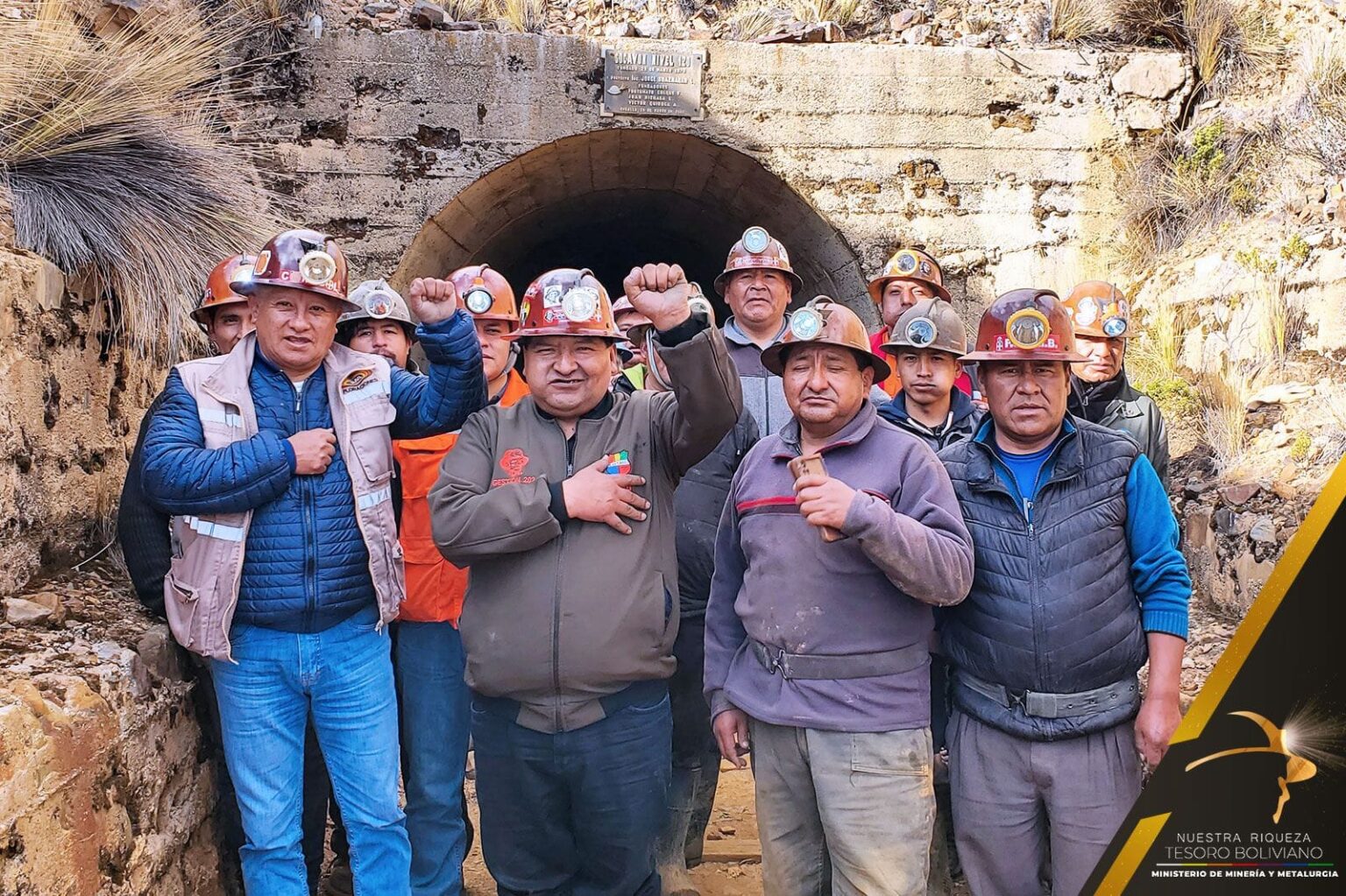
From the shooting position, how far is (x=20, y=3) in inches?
158

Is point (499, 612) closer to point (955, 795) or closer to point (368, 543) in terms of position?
point (368, 543)

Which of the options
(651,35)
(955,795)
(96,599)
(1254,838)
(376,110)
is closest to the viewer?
(1254,838)

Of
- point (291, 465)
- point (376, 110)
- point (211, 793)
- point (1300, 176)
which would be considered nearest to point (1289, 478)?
point (1300, 176)

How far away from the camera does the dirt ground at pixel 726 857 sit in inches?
150

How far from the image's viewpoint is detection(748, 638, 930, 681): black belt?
249 centimetres

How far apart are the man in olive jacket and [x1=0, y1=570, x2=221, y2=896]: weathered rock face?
3.21 ft

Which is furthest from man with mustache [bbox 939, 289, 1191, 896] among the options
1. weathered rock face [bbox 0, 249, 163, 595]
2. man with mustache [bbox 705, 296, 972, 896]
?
weathered rock face [bbox 0, 249, 163, 595]

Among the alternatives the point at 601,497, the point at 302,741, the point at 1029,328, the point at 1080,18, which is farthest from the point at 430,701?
the point at 1080,18

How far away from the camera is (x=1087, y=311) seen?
3.75 metres

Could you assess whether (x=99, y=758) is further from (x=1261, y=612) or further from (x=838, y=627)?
(x=1261, y=612)

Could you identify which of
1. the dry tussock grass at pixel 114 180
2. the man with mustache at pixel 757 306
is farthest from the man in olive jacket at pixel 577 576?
the dry tussock grass at pixel 114 180

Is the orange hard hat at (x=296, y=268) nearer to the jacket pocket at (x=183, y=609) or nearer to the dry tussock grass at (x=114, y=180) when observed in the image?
the jacket pocket at (x=183, y=609)

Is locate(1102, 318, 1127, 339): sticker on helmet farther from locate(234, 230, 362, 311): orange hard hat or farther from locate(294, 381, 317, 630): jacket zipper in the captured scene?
locate(294, 381, 317, 630): jacket zipper

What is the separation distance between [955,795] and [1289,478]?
312 centimetres
